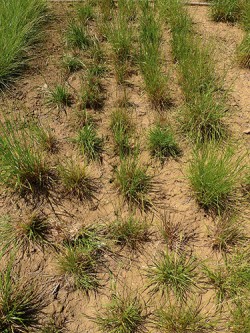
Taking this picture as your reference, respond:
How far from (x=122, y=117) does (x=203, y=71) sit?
2.79 feet

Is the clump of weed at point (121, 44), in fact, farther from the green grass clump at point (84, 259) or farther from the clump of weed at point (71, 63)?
the green grass clump at point (84, 259)

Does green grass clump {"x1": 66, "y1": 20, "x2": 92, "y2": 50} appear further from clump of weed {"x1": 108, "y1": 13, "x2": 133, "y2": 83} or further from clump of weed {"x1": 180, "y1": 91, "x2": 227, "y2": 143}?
clump of weed {"x1": 180, "y1": 91, "x2": 227, "y2": 143}

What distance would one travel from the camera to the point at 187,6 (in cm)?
418

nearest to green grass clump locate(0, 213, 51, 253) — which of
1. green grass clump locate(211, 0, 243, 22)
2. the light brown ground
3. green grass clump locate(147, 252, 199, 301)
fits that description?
the light brown ground

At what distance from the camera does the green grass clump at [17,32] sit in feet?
11.1

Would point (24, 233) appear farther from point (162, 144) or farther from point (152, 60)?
point (152, 60)

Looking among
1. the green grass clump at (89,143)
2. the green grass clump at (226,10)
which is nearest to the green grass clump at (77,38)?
the green grass clump at (89,143)

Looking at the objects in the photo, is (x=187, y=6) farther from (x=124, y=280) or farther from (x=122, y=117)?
(x=124, y=280)

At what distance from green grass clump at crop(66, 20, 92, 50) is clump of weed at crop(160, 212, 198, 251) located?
2002mm

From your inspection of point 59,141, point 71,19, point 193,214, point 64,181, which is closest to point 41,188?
point 64,181

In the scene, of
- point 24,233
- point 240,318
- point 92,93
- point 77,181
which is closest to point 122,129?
point 92,93

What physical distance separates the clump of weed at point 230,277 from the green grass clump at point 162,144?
0.94 m

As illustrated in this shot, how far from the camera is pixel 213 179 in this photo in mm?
2564

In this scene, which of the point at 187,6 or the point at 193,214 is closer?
the point at 193,214
